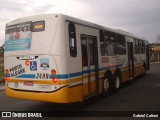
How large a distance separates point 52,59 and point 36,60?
61 cm

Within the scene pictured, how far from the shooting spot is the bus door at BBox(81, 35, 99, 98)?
842 cm

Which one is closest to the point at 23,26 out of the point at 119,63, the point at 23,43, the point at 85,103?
the point at 23,43

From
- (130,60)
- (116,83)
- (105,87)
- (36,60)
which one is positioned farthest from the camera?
(130,60)

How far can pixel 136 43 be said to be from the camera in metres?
16.6

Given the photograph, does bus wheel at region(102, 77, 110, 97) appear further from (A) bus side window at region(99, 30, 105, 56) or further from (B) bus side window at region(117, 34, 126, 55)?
(B) bus side window at region(117, 34, 126, 55)

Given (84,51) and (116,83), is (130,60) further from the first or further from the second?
(84,51)

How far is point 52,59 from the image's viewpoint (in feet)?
23.9

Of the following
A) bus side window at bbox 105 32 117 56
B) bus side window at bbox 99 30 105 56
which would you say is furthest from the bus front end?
bus side window at bbox 105 32 117 56

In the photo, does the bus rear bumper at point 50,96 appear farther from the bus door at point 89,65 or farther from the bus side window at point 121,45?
the bus side window at point 121,45

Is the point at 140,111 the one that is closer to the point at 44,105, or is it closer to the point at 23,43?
the point at 44,105

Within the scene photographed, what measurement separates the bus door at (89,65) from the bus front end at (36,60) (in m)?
1.34

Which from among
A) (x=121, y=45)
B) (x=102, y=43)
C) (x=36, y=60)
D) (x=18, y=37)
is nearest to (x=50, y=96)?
(x=36, y=60)

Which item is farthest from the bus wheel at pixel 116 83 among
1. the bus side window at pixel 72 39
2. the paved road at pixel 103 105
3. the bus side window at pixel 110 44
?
the bus side window at pixel 72 39

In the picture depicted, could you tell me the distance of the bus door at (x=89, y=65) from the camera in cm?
842
